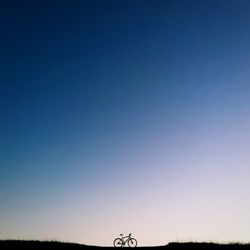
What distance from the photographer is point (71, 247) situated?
26.7m

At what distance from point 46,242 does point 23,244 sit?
5.31 feet

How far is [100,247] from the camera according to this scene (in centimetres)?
2752

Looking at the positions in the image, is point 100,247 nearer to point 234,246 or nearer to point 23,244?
point 23,244

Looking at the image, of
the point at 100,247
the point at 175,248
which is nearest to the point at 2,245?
the point at 100,247

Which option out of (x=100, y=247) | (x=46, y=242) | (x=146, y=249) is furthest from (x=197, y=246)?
(x=46, y=242)

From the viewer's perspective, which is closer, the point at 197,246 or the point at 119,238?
the point at 197,246

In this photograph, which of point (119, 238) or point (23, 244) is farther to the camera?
point (119, 238)

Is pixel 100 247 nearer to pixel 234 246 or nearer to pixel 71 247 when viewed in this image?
pixel 71 247

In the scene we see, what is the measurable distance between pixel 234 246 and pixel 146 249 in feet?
19.4

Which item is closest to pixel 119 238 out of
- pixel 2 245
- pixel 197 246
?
pixel 197 246

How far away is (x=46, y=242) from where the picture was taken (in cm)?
2769

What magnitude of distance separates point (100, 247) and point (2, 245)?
649 cm

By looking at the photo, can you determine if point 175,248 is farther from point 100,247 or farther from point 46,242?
point 46,242

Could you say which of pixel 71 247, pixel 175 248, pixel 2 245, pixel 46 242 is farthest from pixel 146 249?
pixel 2 245
